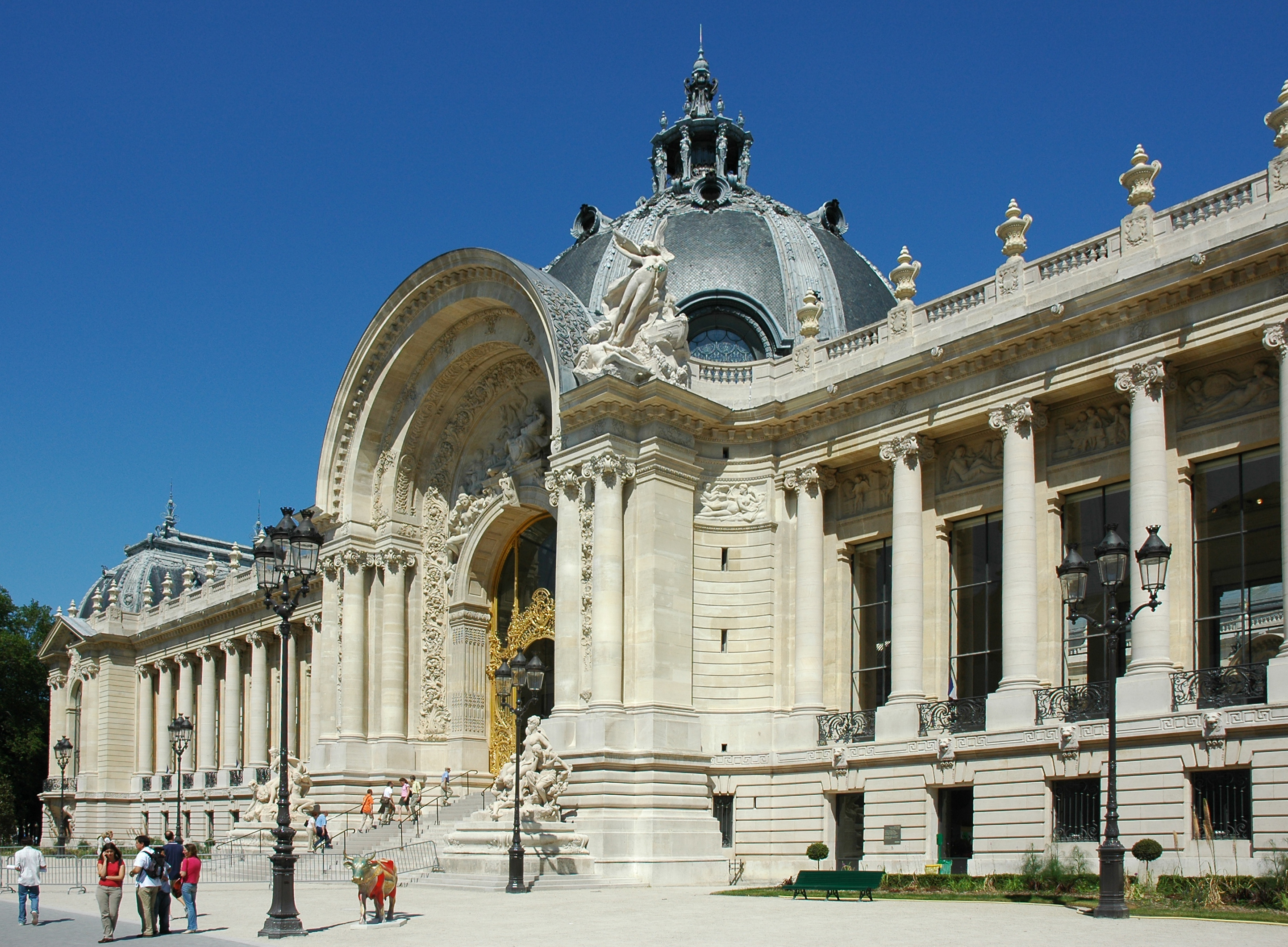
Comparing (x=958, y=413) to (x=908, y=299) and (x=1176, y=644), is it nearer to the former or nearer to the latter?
(x=908, y=299)

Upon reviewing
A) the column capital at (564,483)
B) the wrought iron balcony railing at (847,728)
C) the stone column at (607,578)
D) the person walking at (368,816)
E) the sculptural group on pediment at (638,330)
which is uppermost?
the sculptural group on pediment at (638,330)

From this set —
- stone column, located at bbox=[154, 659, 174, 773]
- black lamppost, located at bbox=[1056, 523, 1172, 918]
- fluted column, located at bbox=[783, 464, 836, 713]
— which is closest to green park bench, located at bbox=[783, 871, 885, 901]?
black lamppost, located at bbox=[1056, 523, 1172, 918]

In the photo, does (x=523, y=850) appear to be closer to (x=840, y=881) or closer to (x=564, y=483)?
(x=840, y=881)

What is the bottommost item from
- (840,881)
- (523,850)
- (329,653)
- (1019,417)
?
(523,850)

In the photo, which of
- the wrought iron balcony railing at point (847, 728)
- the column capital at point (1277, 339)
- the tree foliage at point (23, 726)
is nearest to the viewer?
the column capital at point (1277, 339)

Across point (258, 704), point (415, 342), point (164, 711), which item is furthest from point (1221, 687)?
point (164, 711)

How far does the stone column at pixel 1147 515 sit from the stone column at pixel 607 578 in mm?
10426

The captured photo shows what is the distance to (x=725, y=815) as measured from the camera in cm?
2964

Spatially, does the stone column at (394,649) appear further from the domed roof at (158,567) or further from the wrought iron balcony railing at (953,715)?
the domed roof at (158,567)

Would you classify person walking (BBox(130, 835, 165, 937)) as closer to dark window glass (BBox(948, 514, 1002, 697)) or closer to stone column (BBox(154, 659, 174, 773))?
dark window glass (BBox(948, 514, 1002, 697))

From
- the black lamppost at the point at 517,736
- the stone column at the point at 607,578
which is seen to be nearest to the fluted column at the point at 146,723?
the black lamppost at the point at 517,736

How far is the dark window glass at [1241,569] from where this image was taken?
2288 cm

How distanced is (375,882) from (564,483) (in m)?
13.2

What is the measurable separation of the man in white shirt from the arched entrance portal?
50.7 ft
